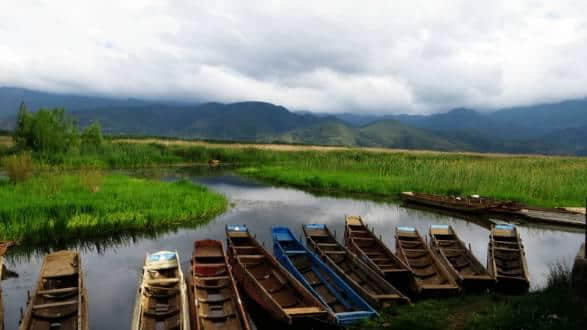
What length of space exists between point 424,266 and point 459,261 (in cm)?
184

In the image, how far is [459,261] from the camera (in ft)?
57.7

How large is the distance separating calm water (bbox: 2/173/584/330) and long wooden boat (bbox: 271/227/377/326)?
241cm

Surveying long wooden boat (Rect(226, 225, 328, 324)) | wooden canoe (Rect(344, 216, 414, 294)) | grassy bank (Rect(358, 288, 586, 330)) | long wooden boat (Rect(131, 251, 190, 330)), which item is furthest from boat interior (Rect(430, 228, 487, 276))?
long wooden boat (Rect(131, 251, 190, 330))

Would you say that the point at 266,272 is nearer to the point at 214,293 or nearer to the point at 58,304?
the point at 214,293

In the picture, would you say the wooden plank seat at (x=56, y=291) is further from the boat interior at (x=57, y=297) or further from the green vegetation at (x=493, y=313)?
the green vegetation at (x=493, y=313)

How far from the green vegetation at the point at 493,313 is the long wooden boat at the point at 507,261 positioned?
3.80 ft

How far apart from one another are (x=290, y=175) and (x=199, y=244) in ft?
106

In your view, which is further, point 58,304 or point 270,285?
point 270,285

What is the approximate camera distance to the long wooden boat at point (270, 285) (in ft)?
38.0

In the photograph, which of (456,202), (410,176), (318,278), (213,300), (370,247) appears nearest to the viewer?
(213,300)

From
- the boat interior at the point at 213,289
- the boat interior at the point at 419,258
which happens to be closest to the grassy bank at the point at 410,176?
the boat interior at the point at 419,258

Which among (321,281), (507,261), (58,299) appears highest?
(507,261)

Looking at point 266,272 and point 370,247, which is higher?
point 370,247

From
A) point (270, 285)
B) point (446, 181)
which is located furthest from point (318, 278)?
point (446, 181)
